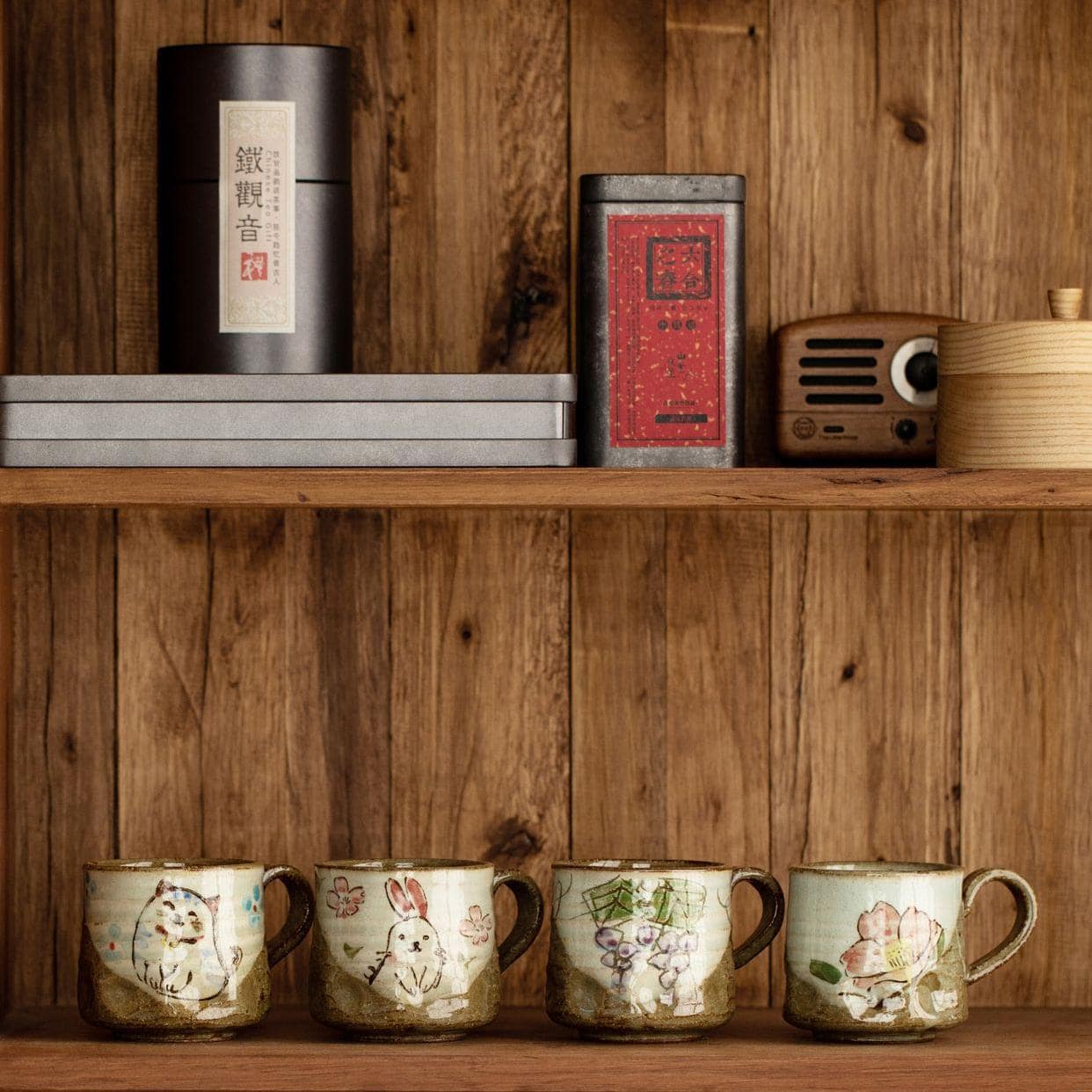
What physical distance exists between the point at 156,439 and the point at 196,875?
0.30 meters

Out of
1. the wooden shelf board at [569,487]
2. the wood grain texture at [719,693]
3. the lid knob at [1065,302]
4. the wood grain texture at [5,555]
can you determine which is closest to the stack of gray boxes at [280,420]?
the wooden shelf board at [569,487]

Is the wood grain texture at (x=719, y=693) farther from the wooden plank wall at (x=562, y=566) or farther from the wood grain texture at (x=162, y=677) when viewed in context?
the wood grain texture at (x=162, y=677)

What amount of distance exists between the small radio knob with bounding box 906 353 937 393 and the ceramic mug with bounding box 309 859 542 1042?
1.64ft

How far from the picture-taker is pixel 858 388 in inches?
49.5

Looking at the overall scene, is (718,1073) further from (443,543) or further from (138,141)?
(138,141)

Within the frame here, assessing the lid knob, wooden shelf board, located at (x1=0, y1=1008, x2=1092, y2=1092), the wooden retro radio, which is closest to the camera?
wooden shelf board, located at (x1=0, y1=1008, x2=1092, y2=1092)

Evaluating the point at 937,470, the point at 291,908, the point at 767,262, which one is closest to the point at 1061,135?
the point at 767,262

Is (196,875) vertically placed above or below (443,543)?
below

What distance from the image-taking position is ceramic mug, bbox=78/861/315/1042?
43.1 inches

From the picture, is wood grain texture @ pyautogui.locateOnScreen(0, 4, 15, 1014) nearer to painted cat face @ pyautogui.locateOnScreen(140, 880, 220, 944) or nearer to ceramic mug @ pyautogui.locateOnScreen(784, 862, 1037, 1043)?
painted cat face @ pyautogui.locateOnScreen(140, 880, 220, 944)

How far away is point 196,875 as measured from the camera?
3.64 feet

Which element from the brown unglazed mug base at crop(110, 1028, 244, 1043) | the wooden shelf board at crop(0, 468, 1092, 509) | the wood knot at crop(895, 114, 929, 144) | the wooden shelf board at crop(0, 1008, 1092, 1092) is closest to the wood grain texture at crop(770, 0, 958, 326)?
the wood knot at crop(895, 114, 929, 144)

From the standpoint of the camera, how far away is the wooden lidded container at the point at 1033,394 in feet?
3.67

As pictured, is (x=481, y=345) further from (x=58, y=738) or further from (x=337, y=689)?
(x=58, y=738)
